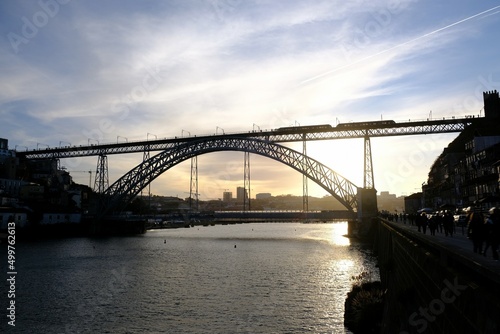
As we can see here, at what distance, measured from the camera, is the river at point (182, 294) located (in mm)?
20750

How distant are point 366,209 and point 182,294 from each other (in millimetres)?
47263

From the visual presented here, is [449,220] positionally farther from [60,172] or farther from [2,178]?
[60,172]

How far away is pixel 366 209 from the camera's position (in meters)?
68.5

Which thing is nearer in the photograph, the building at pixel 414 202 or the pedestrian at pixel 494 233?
the pedestrian at pixel 494 233

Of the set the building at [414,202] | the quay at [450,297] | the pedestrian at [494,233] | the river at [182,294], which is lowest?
the river at [182,294]

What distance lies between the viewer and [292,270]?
37781 mm

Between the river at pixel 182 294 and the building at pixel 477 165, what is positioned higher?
the building at pixel 477 165

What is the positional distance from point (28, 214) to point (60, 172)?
43.0 metres

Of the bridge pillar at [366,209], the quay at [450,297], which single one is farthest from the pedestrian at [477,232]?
the bridge pillar at [366,209]

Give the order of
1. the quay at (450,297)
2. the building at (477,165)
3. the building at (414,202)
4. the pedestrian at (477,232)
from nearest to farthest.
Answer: the quay at (450,297) → the pedestrian at (477,232) → the building at (477,165) → the building at (414,202)

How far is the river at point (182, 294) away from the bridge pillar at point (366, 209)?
826 inches

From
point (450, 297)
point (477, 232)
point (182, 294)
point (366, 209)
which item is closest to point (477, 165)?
point (366, 209)

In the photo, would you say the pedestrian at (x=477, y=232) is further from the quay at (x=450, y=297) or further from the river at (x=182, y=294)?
the river at (x=182, y=294)

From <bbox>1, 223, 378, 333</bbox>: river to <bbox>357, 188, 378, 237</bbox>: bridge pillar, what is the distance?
2098cm
